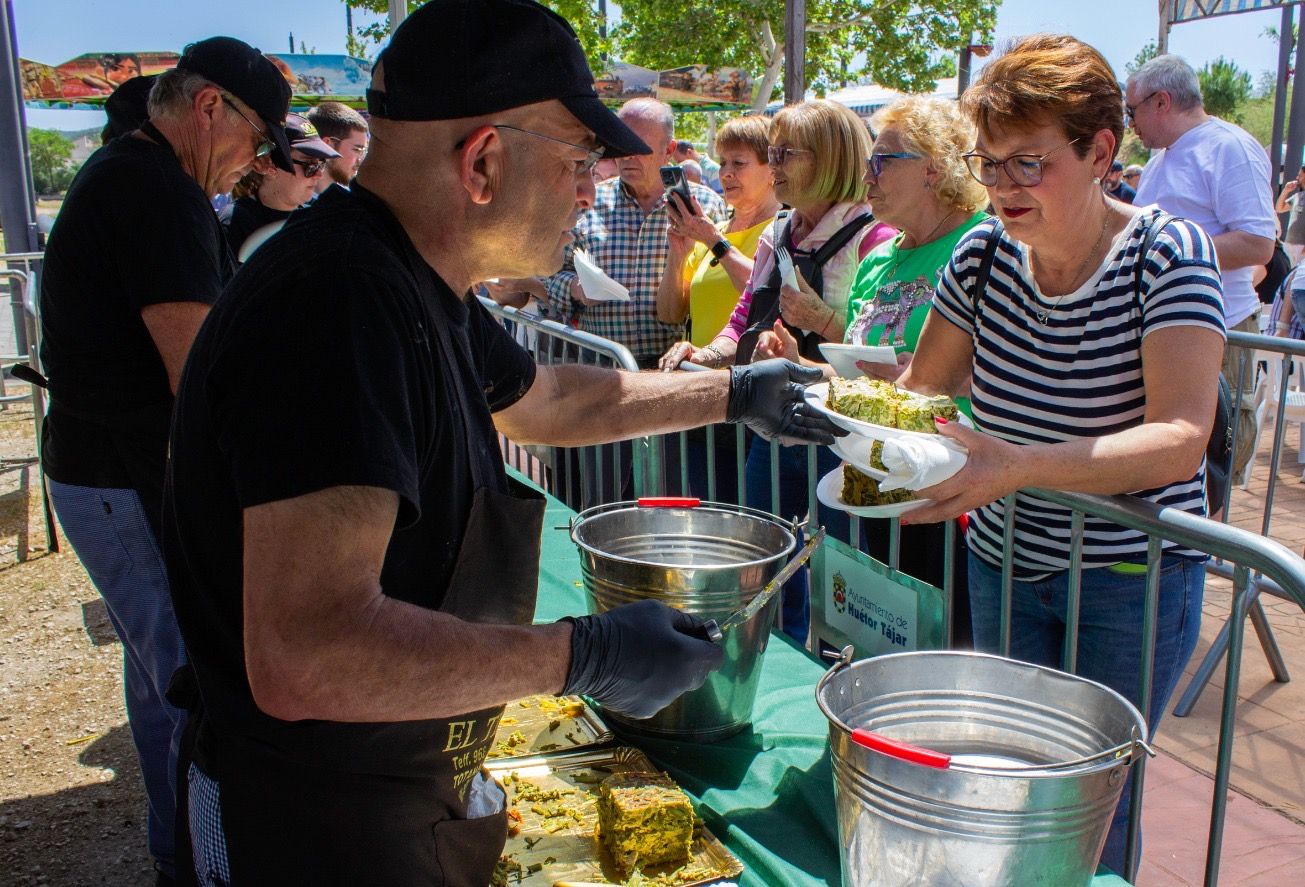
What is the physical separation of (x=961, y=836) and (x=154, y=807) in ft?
7.84

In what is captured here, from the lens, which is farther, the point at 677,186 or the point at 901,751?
the point at 677,186

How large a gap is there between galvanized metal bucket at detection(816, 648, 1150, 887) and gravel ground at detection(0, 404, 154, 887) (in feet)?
8.24

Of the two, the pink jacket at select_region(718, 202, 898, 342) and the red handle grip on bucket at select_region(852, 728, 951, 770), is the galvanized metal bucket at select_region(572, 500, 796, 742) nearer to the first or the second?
the red handle grip on bucket at select_region(852, 728, 951, 770)

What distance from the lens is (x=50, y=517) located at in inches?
228

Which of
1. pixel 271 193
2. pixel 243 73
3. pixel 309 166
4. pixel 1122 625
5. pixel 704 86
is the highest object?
pixel 704 86

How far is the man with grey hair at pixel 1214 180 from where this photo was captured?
4.76 metres

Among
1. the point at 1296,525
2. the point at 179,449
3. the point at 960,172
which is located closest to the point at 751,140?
the point at 960,172

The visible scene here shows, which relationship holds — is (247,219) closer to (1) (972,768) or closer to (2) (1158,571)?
(2) (1158,571)

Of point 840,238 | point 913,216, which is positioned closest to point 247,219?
point 840,238

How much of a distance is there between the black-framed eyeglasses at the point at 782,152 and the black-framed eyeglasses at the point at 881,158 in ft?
1.74

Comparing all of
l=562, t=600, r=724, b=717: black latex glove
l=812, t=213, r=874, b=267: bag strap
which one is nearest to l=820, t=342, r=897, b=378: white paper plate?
l=562, t=600, r=724, b=717: black latex glove

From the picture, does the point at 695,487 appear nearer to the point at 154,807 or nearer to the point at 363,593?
the point at 154,807

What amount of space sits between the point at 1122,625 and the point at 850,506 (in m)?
0.64

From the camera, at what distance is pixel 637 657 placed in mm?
1495
